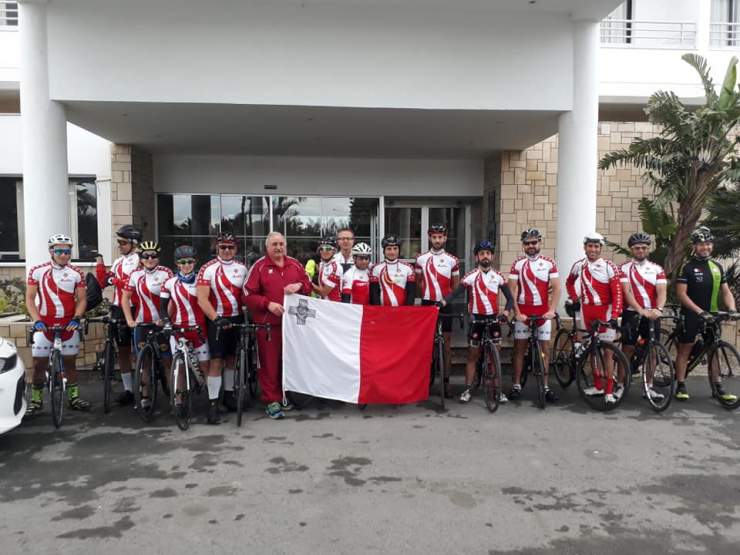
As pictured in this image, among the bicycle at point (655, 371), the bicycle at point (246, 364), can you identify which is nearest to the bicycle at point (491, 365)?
the bicycle at point (655, 371)

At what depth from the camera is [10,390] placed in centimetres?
455

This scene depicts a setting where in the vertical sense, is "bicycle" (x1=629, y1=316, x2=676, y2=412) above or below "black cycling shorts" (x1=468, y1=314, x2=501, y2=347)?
below

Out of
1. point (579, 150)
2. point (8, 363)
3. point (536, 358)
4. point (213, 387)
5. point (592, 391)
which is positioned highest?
point (579, 150)

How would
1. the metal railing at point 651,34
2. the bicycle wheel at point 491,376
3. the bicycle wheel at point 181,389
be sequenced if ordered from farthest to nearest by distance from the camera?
the metal railing at point 651,34 < the bicycle wheel at point 491,376 < the bicycle wheel at point 181,389

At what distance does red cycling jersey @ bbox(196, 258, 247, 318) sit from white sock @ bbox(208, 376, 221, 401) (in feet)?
2.18

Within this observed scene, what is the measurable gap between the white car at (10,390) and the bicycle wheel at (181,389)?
1284 mm

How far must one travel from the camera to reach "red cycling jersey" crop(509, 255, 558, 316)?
6.10m

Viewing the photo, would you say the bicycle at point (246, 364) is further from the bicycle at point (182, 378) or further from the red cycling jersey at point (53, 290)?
the red cycling jersey at point (53, 290)

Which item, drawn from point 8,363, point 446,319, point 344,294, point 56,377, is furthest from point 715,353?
point 8,363

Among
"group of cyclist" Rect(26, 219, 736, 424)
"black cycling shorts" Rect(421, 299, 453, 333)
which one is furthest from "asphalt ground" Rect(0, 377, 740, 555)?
"black cycling shorts" Rect(421, 299, 453, 333)

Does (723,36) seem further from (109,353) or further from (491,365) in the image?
(109,353)

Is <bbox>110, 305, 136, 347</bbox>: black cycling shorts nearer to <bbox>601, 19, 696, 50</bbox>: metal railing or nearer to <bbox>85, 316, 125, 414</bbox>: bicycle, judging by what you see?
<bbox>85, 316, 125, 414</bbox>: bicycle

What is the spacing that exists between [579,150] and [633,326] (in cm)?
264

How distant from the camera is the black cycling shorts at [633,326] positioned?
19.9 feet
